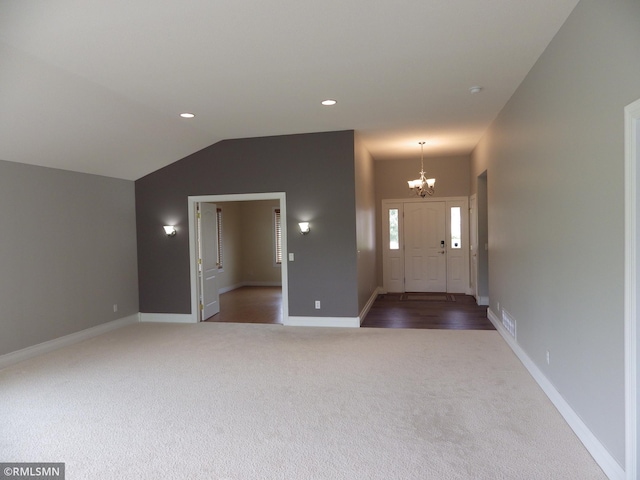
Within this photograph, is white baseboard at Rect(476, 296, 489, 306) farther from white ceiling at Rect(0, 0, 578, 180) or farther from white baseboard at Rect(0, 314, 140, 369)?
white baseboard at Rect(0, 314, 140, 369)

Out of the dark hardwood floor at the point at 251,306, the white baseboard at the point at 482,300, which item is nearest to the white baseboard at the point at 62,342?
the dark hardwood floor at the point at 251,306

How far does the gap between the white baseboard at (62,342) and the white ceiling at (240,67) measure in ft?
7.37

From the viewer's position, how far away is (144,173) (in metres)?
6.61

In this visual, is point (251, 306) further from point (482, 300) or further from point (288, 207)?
point (482, 300)

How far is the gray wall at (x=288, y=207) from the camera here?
6.04 meters

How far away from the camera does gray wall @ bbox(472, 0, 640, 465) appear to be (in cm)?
223

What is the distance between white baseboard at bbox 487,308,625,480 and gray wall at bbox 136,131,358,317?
2612 millimetres

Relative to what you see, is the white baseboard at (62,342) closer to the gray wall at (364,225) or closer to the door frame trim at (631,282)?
the gray wall at (364,225)

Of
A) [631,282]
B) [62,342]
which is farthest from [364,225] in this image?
[631,282]

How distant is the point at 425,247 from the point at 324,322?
383 cm

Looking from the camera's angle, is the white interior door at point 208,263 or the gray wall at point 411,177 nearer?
the white interior door at point 208,263

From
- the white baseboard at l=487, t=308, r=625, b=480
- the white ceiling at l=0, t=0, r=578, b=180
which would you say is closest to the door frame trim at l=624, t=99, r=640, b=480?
the white baseboard at l=487, t=308, r=625, b=480

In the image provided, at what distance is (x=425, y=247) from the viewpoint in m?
9.02

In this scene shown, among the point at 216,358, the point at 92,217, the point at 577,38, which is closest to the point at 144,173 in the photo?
the point at 92,217
